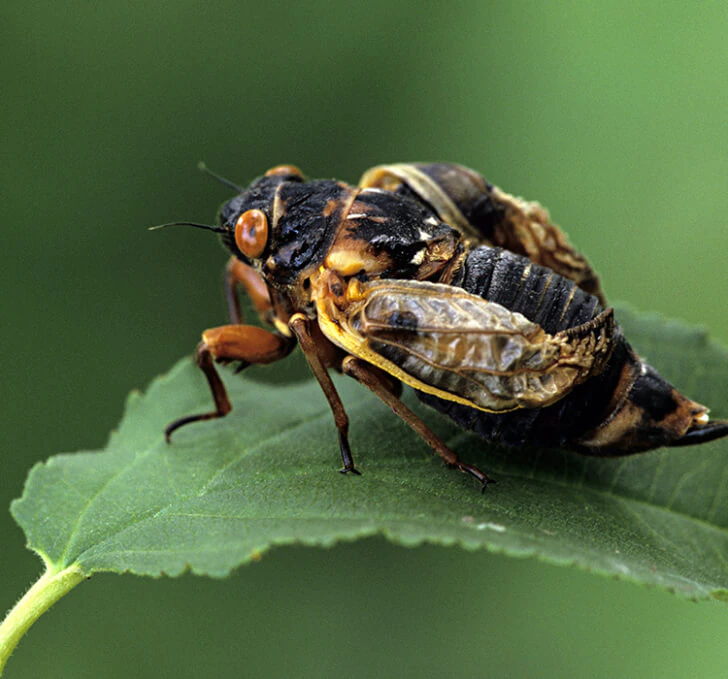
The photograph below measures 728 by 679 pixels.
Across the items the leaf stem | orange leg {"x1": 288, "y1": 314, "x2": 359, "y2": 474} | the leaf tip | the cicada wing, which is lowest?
the leaf stem

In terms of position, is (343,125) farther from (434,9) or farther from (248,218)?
(248,218)

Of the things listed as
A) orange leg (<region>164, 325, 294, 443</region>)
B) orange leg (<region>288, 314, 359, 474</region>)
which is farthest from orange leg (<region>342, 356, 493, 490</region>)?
orange leg (<region>164, 325, 294, 443</region>)

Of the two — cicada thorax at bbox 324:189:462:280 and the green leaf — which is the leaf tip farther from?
cicada thorax at bbox 324:189:462:280

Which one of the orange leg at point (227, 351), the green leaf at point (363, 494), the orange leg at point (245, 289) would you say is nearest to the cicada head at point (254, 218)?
the orange leg at point (245, 289)

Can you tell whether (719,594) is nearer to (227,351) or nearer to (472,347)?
(472,347)

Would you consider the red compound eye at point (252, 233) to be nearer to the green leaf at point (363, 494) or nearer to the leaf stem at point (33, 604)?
the green leaf at point (363, 494)

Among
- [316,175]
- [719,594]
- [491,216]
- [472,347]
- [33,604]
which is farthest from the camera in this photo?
[316,175]

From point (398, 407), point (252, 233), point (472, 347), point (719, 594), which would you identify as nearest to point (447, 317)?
point (472, 347)
